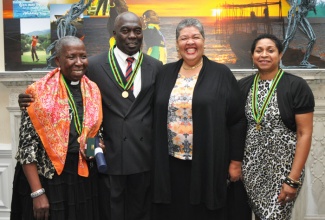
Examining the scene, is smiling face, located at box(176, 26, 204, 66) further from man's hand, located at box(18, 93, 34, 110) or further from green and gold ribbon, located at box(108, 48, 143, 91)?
man's hand, located at box(18, 93, 34, 110)

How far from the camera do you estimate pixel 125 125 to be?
2.31 metres

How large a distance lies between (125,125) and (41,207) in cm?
69

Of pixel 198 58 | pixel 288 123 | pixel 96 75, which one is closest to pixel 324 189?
pixel 288 123

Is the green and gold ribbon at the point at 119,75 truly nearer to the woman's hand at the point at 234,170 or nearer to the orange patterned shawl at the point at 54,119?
the orange patterned shawl at the point at 54,119

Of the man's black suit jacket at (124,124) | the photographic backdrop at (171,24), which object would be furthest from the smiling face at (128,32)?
the photographic backdrop at (171,24)

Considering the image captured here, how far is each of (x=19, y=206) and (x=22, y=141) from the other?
443 millimetres

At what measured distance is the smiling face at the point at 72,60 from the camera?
2045 millimetres

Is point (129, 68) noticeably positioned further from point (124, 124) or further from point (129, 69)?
point (124, 124)

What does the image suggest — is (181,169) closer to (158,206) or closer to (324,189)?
(158,206)

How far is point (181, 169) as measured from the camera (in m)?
2.37

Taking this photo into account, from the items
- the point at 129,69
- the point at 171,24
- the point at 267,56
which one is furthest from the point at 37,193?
→ the point at 171,24

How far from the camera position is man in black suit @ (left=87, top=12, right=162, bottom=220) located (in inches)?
91.5

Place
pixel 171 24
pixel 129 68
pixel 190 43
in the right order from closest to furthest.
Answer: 1. pixel 190 43
2. pixel 129 68
3. pixel 171 24

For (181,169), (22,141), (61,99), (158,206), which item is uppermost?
(61,99)
